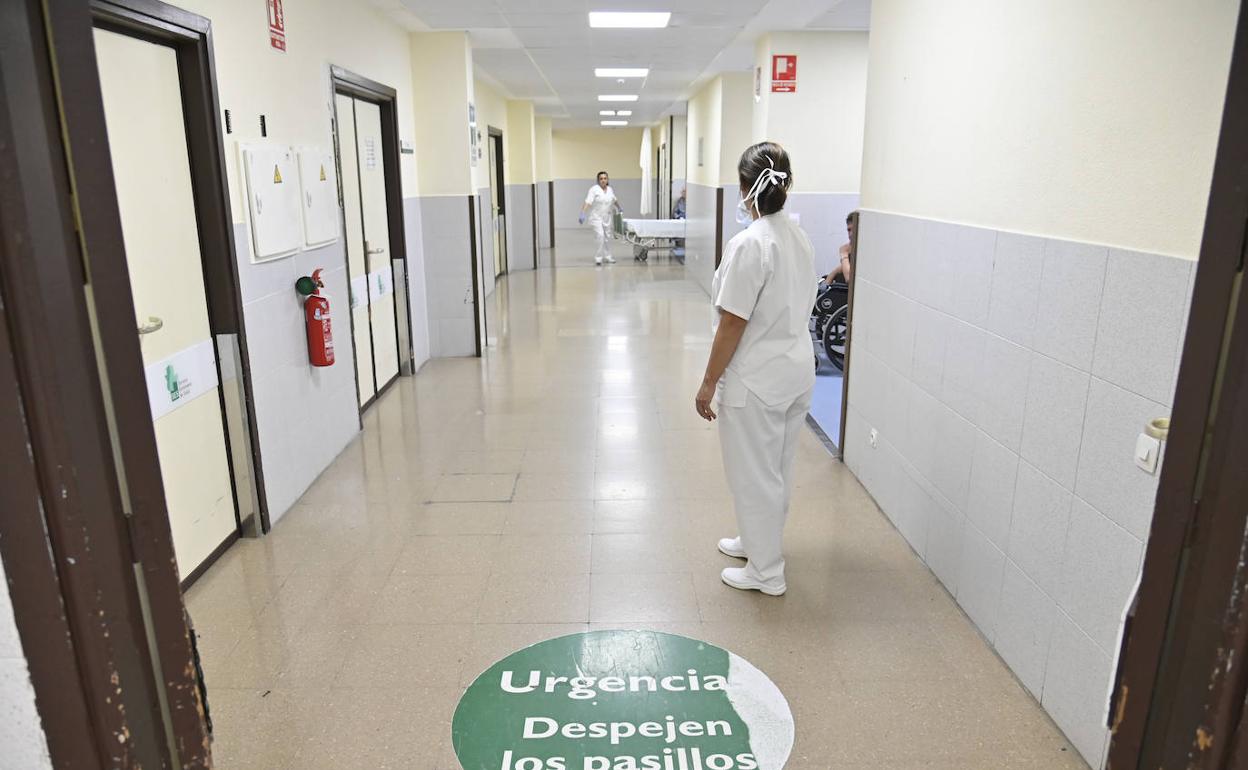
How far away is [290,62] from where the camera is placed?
156 inches

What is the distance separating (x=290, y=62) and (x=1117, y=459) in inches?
151

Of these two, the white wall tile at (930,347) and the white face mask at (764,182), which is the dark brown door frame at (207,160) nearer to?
the white face mask at (764,182)

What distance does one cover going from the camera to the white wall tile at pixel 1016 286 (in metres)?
2.43

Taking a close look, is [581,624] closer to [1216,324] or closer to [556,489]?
[556,489]

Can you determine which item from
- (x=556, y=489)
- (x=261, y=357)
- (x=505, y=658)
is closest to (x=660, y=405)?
(x=556, y=489)

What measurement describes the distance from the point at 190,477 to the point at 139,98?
53.8 inches

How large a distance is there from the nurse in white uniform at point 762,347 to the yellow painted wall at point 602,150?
1954 cm

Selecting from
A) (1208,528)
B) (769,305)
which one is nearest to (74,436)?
(1208,528)

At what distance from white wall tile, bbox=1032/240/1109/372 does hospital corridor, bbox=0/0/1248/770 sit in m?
0.01

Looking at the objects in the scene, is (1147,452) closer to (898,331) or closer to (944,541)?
(944,541)

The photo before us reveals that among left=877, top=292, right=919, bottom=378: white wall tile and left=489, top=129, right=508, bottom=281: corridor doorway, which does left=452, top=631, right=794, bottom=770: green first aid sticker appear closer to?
left=877, top=292, right=919, bottom=378: white wall tile

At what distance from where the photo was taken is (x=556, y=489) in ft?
13.3

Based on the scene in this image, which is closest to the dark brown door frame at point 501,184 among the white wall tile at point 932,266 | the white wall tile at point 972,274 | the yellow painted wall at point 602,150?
the white wall tile at point 932,266

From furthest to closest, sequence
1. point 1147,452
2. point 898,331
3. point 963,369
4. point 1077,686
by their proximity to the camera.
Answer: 1. point 898,331
2. point 963,369
3. point 1077,686
4. point 1147,452
